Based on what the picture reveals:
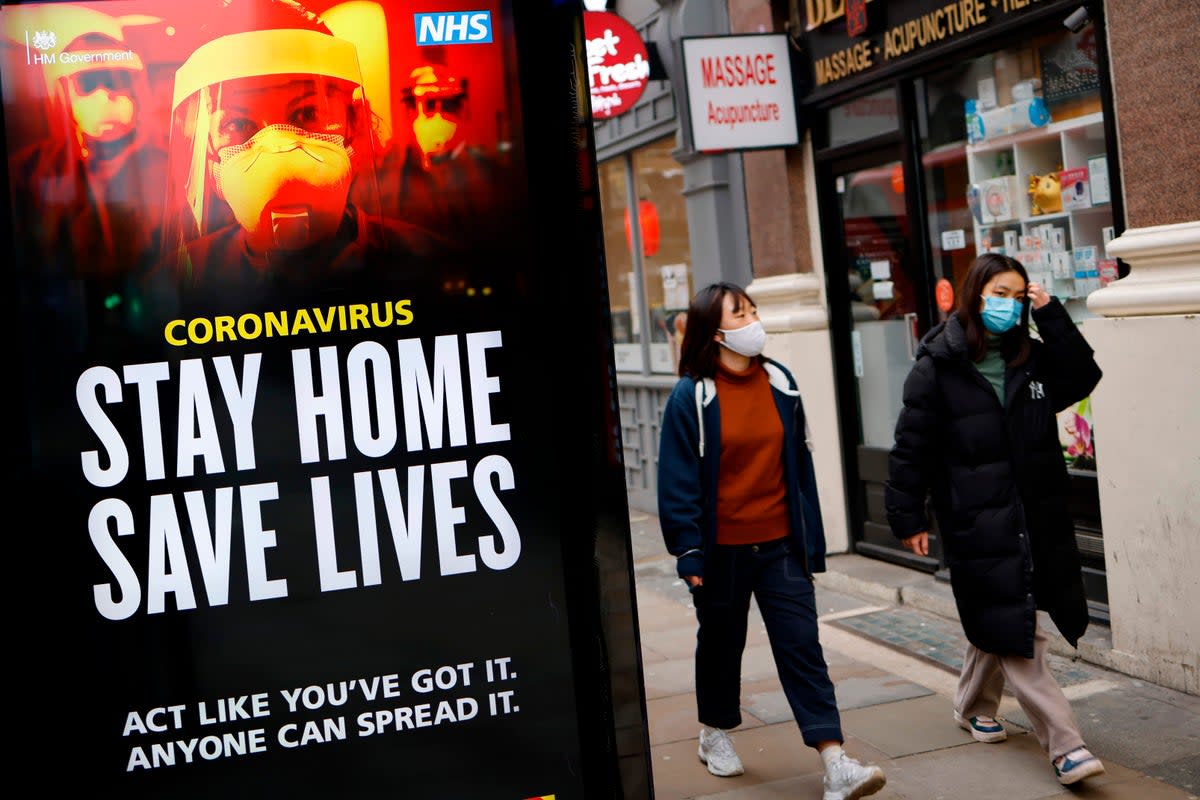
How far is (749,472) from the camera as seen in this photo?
4.86 metres

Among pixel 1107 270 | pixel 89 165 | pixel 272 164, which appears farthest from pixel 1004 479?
pixel 89 165

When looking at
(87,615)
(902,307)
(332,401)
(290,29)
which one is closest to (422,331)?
(332,401)

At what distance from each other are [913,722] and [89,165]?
421 centimetres

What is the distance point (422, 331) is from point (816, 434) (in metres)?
6.69

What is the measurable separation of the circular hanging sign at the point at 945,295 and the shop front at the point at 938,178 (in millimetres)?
10

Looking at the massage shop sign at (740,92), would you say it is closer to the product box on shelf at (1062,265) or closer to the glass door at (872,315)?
the glass door at (872,315)

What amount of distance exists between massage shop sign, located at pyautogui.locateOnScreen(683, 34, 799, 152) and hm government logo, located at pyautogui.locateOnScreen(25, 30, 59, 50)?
21.0 ft

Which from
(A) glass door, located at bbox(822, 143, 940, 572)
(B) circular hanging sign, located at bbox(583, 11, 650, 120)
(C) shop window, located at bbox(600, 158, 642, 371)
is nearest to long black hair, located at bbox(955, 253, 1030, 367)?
(A) glass door, located at bbox(822, 143, 940, 572)

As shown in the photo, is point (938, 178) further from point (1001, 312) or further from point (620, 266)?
point (620, 266)

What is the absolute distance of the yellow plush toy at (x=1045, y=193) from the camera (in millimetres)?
6758

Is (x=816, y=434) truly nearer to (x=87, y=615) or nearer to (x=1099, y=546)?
(x=1099, y=546)

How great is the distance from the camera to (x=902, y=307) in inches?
333

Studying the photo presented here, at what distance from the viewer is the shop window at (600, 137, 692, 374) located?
39.2 ft


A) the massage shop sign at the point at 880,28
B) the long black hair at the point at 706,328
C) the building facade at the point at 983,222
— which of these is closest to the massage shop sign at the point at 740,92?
the building facade at the point at 983,222
